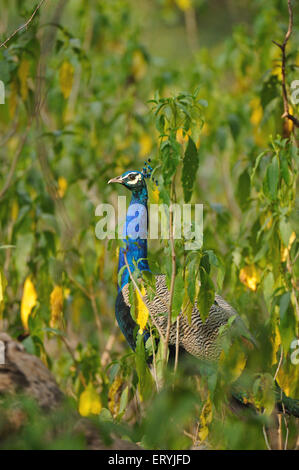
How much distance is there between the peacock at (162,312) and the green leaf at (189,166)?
245 mm

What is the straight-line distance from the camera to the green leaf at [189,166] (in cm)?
171

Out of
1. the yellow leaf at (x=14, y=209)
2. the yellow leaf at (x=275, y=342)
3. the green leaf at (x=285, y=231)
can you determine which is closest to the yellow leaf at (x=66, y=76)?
the yellow leaf at (x=14, y=209)

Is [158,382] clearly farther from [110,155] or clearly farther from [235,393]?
[110,155]

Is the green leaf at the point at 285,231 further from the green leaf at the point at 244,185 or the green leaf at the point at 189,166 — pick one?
the green leaf at the point at 244,185

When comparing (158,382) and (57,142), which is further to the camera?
(57,142)

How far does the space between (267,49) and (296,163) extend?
64.4 inches

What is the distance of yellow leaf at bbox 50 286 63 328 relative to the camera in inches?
Result: 91.0

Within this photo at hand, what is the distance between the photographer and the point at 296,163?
6.25ft

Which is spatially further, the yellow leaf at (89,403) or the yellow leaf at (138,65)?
the yellow leaf at (138,65)

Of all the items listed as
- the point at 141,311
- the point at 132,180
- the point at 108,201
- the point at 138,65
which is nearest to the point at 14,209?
the point at 108,201

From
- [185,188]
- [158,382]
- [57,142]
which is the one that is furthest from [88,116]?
[158,382]

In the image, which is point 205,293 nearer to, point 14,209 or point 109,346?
point 14,209

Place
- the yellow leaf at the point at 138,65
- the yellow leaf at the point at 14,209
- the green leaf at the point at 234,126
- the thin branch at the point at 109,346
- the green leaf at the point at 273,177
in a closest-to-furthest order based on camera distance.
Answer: the green leaf at the point at 273,177 < the yellow leaf at the point at 14,209 < the thin branch at the point at 109,346 < the green leaf at the point at 234,126 < the yellow leaf at the point at 138,65

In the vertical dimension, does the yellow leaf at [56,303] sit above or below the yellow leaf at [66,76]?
below
